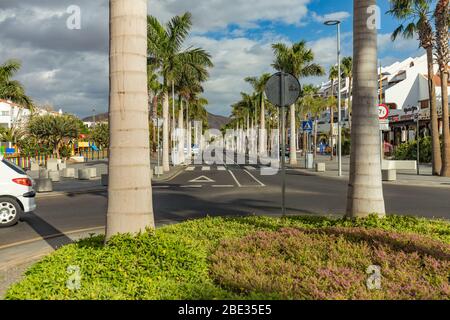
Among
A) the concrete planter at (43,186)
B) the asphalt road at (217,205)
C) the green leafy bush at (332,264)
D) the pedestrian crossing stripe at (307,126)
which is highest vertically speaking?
the pedestrian crossing stripe at (307,126)

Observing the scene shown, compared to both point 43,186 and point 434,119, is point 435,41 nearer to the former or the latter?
point 434,119

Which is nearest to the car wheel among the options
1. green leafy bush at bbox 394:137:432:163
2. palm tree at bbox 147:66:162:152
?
palm tree at bbox 147:66:162:152

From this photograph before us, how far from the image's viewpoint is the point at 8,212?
9.34m

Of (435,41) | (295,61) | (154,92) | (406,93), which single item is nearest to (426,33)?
(435,41)

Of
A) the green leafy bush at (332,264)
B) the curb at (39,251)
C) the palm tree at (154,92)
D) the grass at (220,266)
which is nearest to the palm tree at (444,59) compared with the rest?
the grass at (220,266)

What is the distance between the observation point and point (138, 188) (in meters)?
4.86

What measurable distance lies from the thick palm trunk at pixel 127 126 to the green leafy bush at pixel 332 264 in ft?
4.19

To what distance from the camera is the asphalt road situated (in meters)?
9.55

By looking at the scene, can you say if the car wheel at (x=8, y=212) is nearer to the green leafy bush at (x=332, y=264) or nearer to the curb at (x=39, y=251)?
the curb at (x=39, y=251)

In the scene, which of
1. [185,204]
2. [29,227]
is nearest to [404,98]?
[185,204]

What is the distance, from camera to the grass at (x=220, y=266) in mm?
3869

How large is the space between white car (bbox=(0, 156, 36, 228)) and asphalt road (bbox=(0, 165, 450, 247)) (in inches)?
13.0
